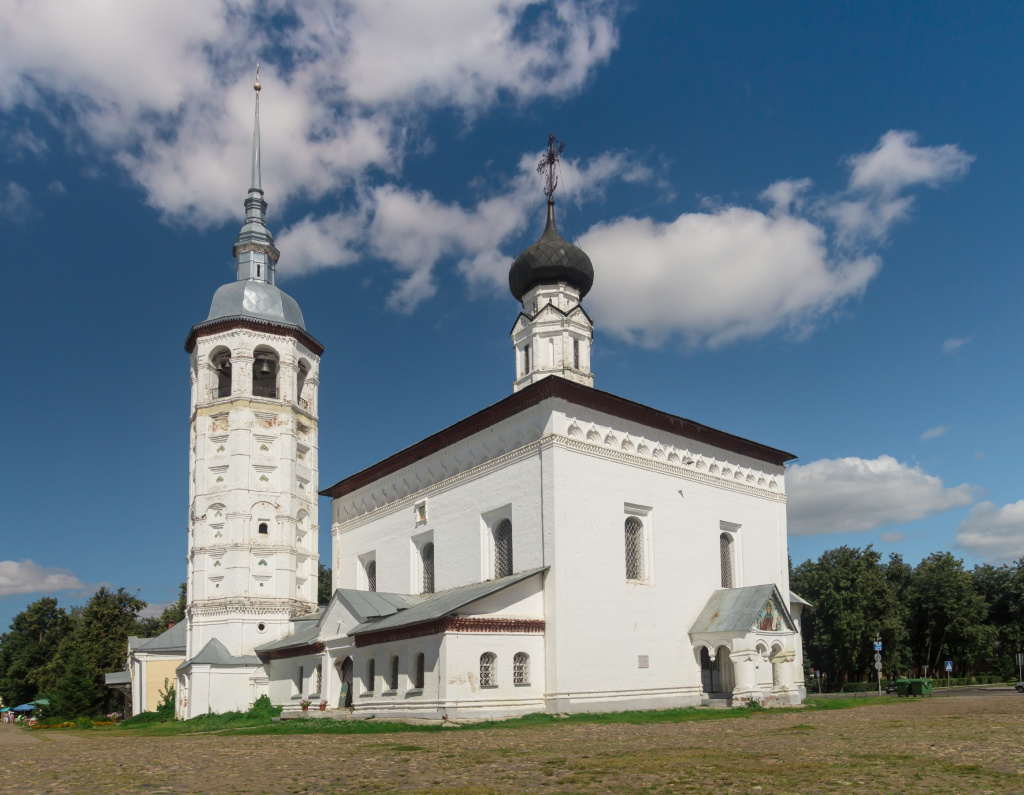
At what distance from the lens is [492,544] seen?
79.0 feet

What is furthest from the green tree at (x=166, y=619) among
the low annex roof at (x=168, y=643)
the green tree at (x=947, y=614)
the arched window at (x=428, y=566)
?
the green tree at (x=947, y=614)

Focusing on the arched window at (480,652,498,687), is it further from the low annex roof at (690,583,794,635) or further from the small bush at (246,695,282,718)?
the small bush at (246,695,282,718)

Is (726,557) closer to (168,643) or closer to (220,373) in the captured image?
(220,373)

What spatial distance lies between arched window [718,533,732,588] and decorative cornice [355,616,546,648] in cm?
762

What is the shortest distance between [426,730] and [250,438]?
48.8 ft

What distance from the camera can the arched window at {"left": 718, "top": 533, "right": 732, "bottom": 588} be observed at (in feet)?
86.0

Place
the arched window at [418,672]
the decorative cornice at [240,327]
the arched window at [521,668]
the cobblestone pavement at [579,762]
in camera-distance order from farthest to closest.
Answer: the decorative cornice at [240,327] < the arched window at [418,672] < the arched window at [521,668] < the cobblestone pavement at [579,762]

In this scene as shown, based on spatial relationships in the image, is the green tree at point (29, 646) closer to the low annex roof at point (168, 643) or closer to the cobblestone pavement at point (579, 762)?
the low annex roof at point (168, 643)

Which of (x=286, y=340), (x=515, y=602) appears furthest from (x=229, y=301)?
(x=515, y=602)

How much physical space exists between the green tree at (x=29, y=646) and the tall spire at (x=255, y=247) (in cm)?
3040

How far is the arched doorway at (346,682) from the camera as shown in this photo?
24.3 meters

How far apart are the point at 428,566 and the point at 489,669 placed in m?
7.15

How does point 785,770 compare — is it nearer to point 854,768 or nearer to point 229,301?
point 854,768

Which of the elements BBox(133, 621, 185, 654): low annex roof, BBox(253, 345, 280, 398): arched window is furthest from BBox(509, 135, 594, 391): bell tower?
BBox(133, 621, 185, 654): low annex roof
